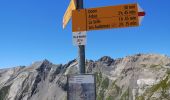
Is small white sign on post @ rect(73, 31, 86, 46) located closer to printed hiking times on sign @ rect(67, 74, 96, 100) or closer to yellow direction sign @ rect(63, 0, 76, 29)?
yellow direction sign @ rect(63, 0, 76, 29)

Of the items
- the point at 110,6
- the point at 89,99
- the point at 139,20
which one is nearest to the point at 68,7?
the point at 110,6

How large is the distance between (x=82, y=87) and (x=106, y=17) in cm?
211

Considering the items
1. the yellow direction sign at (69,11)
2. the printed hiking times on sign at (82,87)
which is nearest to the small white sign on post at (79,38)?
the yellow direction sign at (69,11)

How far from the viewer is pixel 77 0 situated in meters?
10.3

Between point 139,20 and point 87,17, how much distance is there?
1488mm

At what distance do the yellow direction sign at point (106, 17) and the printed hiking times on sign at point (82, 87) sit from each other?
4.78 ft

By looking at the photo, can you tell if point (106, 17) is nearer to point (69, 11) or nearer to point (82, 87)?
point (69, 11)

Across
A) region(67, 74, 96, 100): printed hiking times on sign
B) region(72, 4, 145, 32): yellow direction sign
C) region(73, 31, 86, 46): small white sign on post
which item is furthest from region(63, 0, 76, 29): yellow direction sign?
region(67, 74, 96, 100): printed hiking times on sign

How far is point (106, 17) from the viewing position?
395 inches

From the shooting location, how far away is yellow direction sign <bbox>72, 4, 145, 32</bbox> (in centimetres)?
978

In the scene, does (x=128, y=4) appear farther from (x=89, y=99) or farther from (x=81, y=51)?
(x=89, y=99)

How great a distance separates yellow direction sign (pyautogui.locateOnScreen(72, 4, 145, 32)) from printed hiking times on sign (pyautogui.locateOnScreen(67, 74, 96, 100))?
1457 mm

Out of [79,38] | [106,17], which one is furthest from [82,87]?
[106,17]

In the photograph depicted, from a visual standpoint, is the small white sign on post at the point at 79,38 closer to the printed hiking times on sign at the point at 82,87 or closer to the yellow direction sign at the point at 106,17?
the yellow direction sign at the point at 106,17
